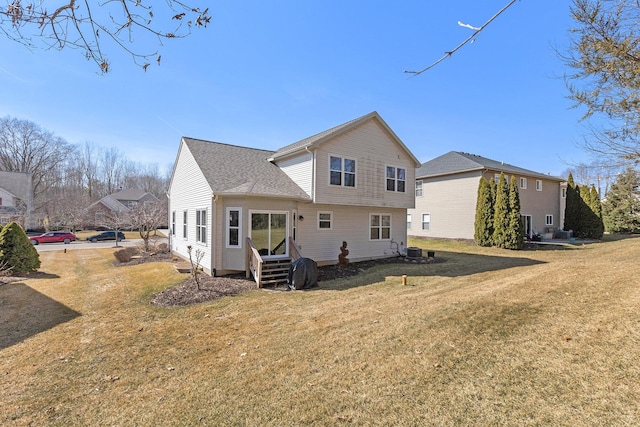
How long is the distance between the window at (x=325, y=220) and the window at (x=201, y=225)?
16.5 ft

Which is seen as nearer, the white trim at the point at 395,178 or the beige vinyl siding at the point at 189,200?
the beige vinyl siding at the point at 189,200

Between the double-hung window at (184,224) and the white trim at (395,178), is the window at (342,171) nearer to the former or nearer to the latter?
the white trim at (395,178)

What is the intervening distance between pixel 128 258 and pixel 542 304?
19336 mm

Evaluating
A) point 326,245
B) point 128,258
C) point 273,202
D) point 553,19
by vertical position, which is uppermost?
point 553,19

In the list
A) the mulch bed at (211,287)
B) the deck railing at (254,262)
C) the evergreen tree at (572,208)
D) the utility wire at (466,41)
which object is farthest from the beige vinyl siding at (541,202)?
the utility wire at (466,41)

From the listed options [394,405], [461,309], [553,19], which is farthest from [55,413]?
[553,19]

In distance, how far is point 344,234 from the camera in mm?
14492

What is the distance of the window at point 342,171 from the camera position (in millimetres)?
13344

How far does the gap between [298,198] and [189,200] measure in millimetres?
6137

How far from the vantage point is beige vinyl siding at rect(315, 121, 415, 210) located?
1304cm

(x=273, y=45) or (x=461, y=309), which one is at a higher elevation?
(x=273, y=45)

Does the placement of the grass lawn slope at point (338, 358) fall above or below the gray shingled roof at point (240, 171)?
below

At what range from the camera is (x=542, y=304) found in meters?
6.55

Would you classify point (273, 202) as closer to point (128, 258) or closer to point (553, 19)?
point (553, 19)
